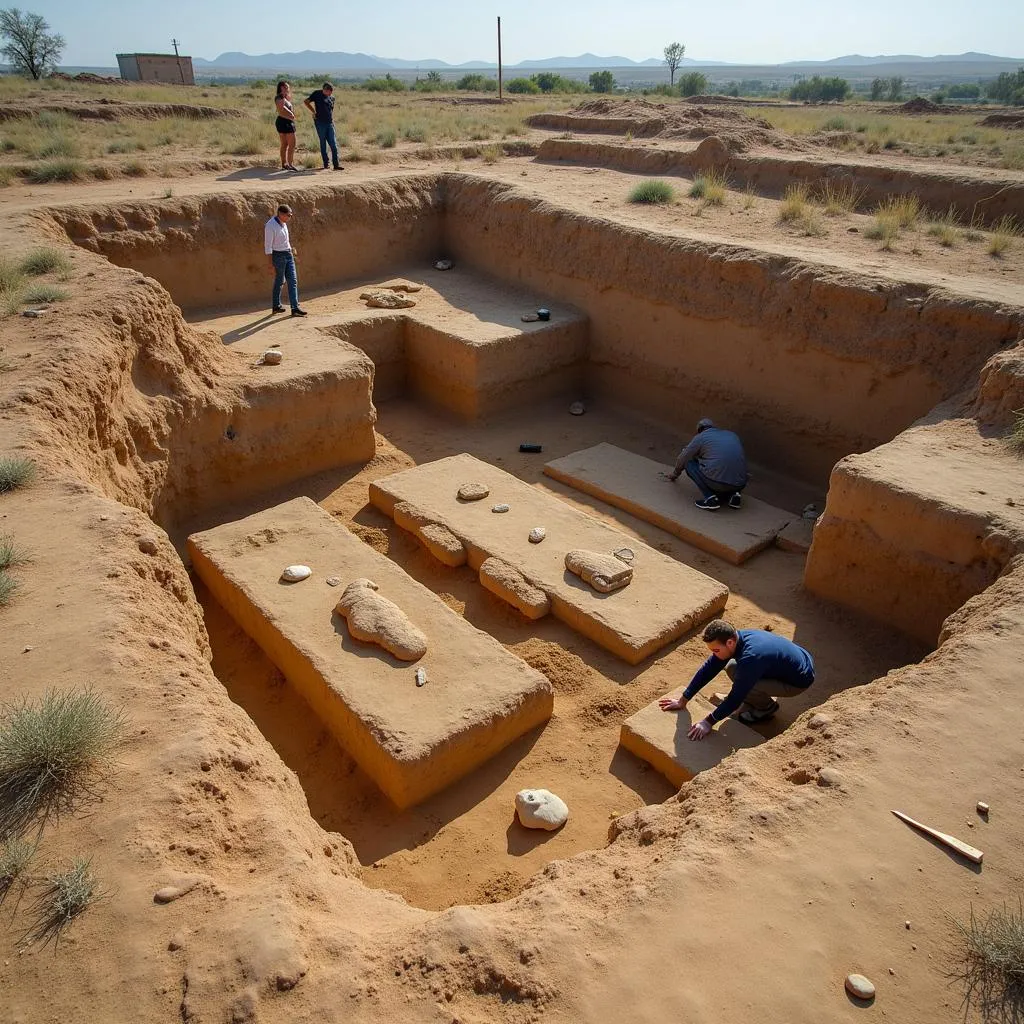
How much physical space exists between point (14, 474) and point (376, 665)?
2.42 meters

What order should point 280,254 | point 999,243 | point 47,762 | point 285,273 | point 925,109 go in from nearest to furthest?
point 47,762, point 999,243, point 280,254, point 285,273, point 925,109

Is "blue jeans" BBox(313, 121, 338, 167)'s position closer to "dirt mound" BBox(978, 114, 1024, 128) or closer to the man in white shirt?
the man in white shirt

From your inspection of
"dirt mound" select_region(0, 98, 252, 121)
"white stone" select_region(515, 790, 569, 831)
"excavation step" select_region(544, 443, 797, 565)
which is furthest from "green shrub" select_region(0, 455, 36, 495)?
"dirt mound" select_region(0, 98, 252, 121)

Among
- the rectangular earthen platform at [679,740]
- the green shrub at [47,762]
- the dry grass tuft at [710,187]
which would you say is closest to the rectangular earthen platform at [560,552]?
the rectangular earthen platform at [679,740]

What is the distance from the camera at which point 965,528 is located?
16.7 ft

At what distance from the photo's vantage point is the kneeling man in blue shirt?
4387 mm

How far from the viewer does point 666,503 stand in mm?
7441

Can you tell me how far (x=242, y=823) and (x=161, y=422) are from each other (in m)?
4.53

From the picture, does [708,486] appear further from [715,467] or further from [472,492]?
[472,492]

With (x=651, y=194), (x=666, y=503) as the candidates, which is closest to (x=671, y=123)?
(x=651, y=194)

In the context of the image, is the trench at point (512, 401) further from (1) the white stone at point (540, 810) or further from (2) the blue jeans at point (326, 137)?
(2) the blue jeans at point (326, 137)

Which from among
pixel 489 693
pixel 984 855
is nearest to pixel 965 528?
pixel 984 855

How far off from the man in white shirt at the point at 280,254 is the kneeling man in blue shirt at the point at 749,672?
6717mm

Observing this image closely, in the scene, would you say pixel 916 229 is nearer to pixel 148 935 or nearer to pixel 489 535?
pixel 489 535
